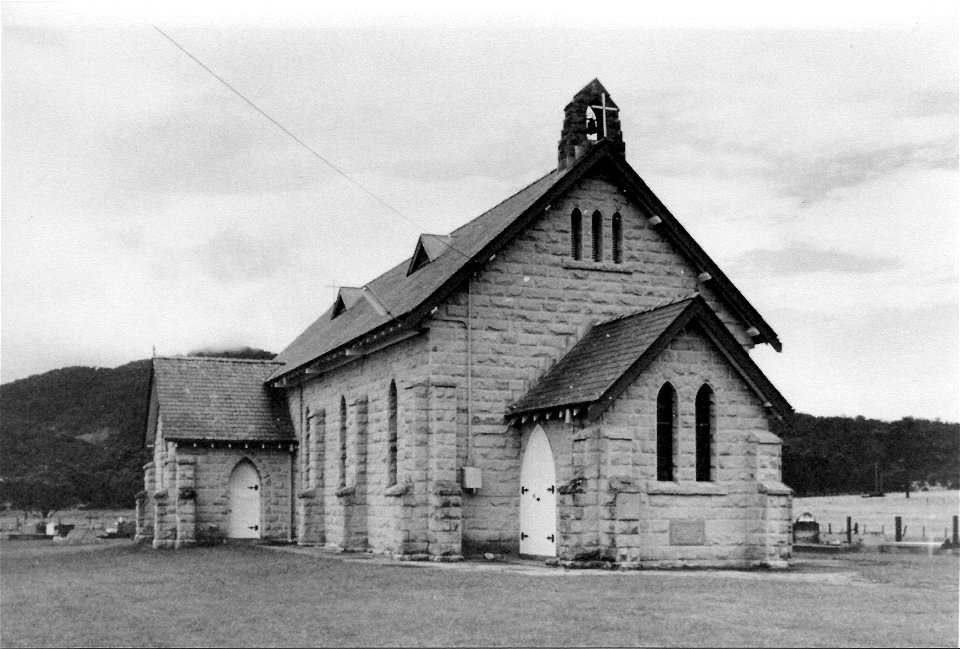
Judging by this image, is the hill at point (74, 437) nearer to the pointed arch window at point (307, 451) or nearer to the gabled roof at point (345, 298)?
the gabled roof at point (345, 298)

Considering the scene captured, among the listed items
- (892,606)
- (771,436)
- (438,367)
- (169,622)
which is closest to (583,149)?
(438,367)

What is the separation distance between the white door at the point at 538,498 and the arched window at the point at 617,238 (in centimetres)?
514

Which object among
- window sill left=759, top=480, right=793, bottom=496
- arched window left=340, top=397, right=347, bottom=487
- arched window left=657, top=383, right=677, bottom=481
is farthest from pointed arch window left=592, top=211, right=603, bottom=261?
arched window left=340, top=397, right=347, bottom=487

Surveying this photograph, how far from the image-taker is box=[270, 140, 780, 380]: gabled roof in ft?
81.9

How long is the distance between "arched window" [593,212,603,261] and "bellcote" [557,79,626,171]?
1523 mm

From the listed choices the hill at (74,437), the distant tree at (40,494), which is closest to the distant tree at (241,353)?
the hill at (74,437)

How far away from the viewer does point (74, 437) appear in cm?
7250

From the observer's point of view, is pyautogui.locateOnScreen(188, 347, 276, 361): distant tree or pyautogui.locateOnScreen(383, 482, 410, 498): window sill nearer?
pyautogui.locateOnScreen(383, 482, 410, 498): window sill

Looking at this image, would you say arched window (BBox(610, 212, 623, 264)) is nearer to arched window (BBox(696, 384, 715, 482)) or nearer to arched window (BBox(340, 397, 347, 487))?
arched window (BBox(696, 384, 715, 482))

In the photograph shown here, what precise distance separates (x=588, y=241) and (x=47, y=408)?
2434 inches

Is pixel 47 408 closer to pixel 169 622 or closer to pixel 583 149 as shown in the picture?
pixel 583 149

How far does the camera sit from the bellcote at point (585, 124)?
2714 centimetres

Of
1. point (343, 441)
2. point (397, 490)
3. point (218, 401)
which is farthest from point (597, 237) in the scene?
point (218, 401)

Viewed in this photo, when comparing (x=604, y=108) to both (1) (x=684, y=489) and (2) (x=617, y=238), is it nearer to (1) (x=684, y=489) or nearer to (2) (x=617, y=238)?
A: (2) (x=617, y=238)
